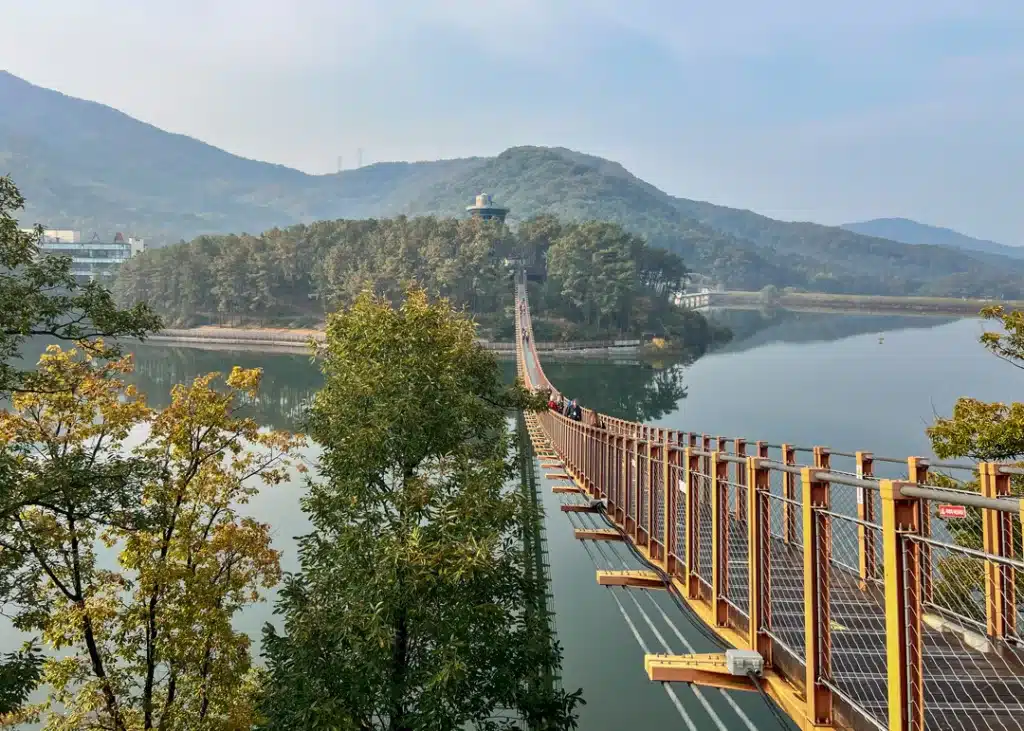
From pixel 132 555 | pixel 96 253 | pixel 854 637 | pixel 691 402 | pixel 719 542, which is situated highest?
pixel 96 253

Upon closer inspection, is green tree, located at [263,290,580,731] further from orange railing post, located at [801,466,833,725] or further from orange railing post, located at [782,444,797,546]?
orange railing post, located at [801,466,833,725]

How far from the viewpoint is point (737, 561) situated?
4.91 m

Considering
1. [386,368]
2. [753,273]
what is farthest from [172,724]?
[753,273]

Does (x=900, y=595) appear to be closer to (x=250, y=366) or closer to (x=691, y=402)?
(x=691, y=402)

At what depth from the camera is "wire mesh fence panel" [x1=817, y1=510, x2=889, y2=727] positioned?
9.34ft

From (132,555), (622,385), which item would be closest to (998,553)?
(132,555)

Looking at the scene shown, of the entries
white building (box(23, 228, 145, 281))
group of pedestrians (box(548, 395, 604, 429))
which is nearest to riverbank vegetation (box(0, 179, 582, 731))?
group of pedestrians (box(548, 395, 604, 429))

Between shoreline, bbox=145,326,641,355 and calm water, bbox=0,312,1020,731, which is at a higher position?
shoreline, bbox=145,326,641,355

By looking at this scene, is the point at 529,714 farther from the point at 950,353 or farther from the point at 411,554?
the point at 950,353

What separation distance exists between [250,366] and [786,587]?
154 feet

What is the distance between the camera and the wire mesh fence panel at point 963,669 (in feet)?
8.49

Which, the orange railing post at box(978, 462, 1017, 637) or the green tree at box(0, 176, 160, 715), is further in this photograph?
the green tree at box(0, 176, 160, 715)

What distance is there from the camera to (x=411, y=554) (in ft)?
18.8

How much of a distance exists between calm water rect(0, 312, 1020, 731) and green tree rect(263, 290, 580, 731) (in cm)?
375
